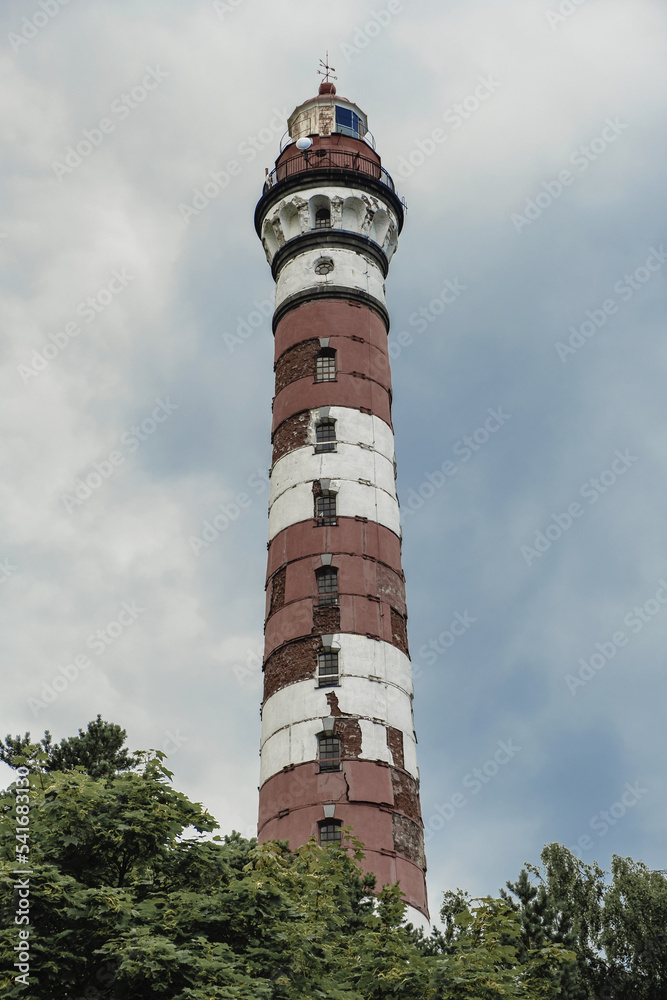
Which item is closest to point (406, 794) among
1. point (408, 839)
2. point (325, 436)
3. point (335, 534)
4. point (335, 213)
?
point (408, 839)

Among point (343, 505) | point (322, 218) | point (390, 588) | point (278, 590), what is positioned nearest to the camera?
point (390, 588)

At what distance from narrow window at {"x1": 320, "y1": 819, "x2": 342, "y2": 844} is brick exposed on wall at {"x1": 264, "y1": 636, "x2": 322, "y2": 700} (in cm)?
537

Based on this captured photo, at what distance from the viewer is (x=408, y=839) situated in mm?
35562

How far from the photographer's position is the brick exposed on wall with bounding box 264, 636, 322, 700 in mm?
37938

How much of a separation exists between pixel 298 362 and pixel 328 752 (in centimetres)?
1806

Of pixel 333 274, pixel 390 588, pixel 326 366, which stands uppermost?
pixel 333 274

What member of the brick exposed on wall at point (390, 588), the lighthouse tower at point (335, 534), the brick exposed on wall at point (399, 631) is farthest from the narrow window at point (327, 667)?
the brick exposed on wall at point (390, 588)

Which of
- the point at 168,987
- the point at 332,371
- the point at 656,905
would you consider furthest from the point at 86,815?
the point at 332,371

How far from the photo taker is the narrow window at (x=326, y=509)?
4112 centimetres

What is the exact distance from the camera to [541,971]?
72.4ft

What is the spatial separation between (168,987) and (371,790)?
2088cm

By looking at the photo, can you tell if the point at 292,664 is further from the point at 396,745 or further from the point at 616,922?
the point at 616,922

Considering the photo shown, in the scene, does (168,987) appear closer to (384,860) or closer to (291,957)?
(291,957)

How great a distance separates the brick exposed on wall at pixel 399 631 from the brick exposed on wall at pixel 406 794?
5101 millimetres
